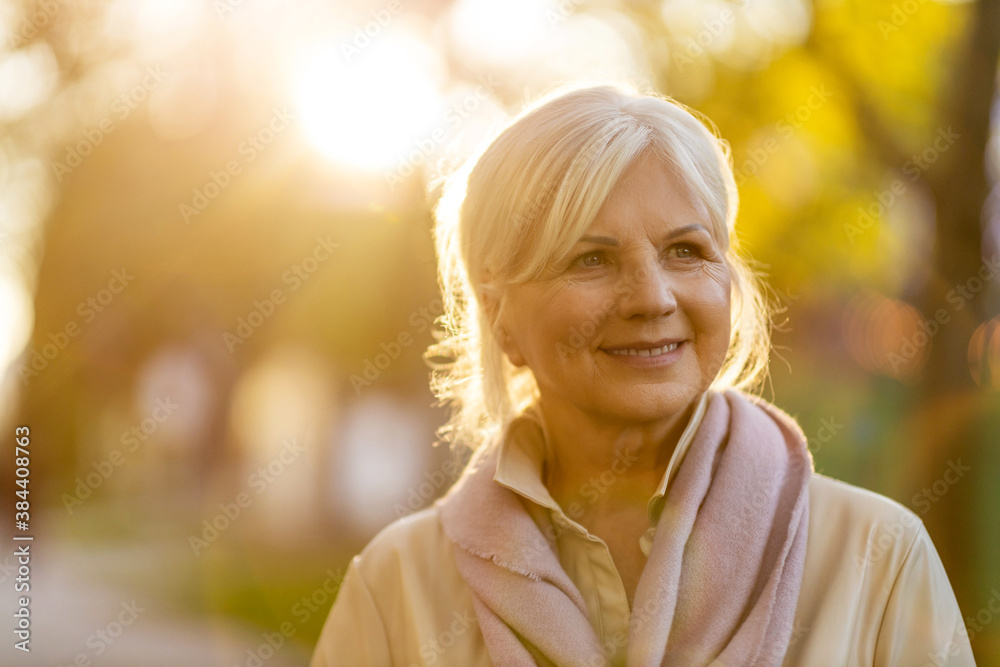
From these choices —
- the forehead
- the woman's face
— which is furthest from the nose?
the forehead

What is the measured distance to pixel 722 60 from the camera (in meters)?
4.39

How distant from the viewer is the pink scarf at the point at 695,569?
5.93 feet

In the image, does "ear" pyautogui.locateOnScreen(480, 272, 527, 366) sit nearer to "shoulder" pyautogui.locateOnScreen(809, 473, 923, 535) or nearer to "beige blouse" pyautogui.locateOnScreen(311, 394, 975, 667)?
"beige blouse" pyautogui.locateOnScreen(311, 394, 975, 667)

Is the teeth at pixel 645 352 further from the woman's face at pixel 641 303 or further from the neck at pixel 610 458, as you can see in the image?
the neck at pixel 610 458

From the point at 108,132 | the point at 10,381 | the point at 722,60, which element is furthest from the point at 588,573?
the point at 108,132

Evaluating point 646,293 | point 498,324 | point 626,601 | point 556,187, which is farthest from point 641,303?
point 626,601

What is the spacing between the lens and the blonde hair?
6.35 ft

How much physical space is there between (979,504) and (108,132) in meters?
7.85

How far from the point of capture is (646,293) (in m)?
1.88

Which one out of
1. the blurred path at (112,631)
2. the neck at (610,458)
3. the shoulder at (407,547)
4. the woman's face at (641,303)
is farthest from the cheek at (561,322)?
the blurred path at (112,631)

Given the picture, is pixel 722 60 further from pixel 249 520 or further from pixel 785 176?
pixel 249 520

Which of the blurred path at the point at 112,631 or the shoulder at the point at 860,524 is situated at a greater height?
the shoulder at the point at 860,524

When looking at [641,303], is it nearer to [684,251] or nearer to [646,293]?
[646,293]

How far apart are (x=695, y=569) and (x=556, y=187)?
3.36 ft
